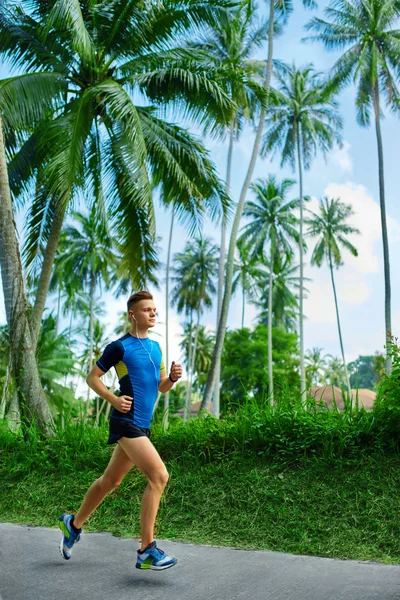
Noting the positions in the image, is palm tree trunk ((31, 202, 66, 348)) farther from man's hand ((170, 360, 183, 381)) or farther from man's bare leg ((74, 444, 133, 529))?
man's hand ((170, 360, 183, 381))

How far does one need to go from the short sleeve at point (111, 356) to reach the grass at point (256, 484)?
1.87m

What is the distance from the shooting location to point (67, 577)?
3.94m

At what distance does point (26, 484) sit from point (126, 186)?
6.97m

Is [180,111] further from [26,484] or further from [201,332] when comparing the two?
[201,332]

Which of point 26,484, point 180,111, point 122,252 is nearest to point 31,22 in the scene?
point 180,111

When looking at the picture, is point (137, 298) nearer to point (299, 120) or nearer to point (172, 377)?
point (172, 377)

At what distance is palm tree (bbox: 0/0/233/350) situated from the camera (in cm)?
1235

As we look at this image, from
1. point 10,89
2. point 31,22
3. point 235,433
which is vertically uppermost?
point 31,22

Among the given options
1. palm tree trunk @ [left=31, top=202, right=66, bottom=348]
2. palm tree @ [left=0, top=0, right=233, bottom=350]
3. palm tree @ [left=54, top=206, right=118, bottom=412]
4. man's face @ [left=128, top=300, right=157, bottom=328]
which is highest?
palm tree @ [left=54, top=206, right=118, bottom=412]

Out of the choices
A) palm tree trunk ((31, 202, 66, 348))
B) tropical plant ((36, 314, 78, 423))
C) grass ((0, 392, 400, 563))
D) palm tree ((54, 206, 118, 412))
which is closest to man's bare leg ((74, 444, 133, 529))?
grass ((0, 392, 400, 563))

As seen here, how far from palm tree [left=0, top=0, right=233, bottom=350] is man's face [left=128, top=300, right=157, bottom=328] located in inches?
310

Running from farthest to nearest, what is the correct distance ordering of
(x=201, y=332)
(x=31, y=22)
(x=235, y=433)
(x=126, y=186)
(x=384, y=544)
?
(x=201, y=332), (x=31, y=22), (x=126, y=186), (x=235, y=433), (x=384, y=544)

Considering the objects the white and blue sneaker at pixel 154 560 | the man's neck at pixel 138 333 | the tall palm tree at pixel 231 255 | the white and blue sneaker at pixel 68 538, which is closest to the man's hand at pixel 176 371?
the man's neck at pixel 138 333

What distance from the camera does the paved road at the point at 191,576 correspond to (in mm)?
3578
